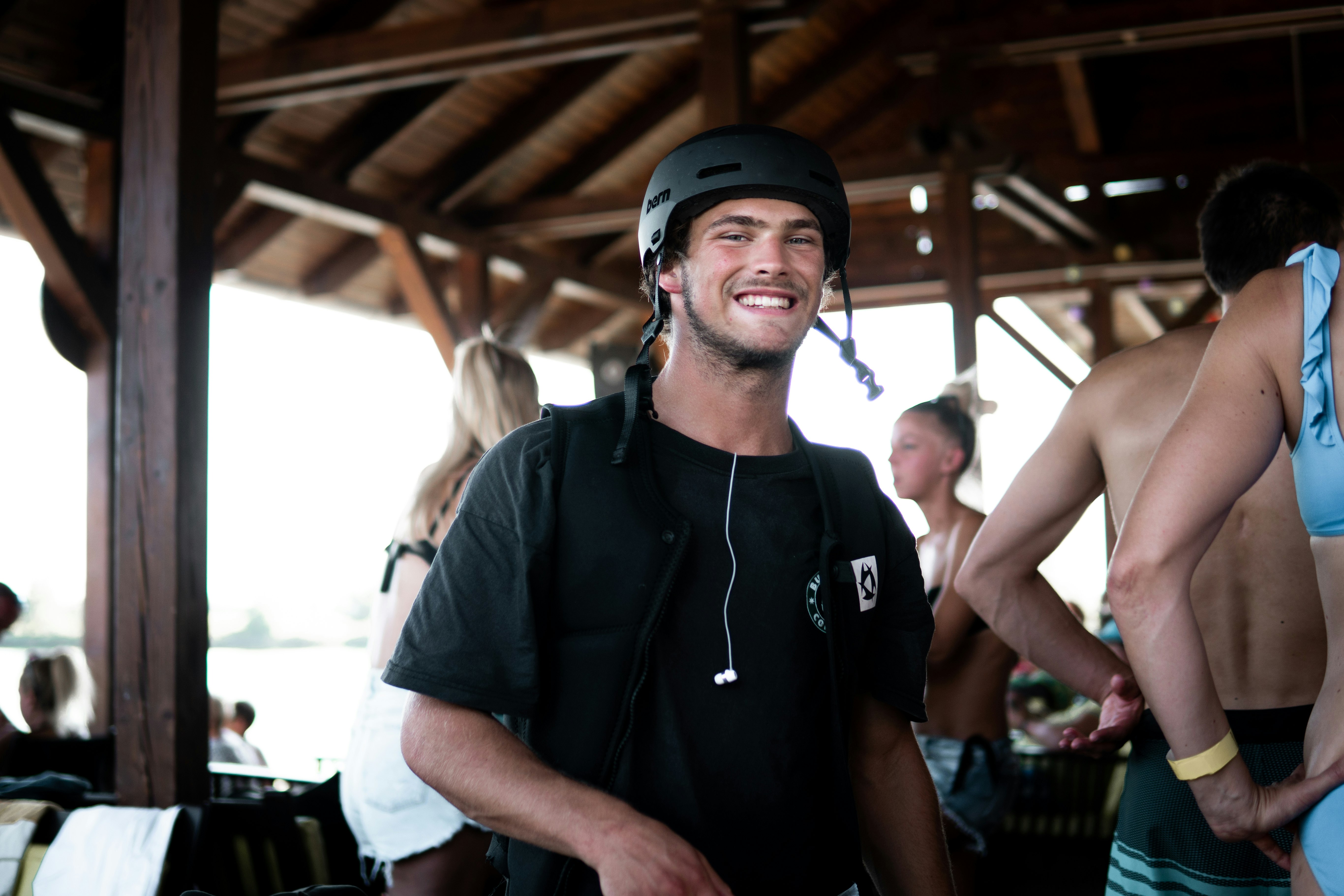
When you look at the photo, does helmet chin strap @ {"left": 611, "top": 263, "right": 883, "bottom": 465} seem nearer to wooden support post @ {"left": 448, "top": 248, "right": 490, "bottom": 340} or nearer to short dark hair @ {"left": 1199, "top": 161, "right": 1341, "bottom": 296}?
short dark hair @ {"left": 1199, "top": 161, "right": 1341, "bottom": 296}

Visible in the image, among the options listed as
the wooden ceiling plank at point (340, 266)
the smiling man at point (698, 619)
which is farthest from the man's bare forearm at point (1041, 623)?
the wooden ceiling plank at point (340, 266)

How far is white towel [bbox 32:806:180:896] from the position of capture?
2928mm

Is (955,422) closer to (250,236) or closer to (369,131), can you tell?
(369,131)

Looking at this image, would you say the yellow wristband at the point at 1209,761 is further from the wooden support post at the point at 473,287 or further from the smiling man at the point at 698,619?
the wooden support post at the point at 473,287

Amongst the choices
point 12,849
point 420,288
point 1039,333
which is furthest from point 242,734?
point 1039,333

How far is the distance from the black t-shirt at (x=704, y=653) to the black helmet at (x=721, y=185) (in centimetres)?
12

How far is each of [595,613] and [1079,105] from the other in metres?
9.23

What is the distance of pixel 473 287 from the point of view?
9.16 m

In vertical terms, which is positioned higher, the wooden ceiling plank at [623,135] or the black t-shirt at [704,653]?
the wooden ceiling plank at [623,135]

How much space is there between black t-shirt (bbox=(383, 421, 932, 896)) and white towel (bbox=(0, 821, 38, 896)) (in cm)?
234

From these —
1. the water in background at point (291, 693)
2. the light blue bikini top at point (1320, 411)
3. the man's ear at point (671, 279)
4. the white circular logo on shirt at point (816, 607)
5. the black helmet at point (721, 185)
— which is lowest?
the water in background at point (291, 693)

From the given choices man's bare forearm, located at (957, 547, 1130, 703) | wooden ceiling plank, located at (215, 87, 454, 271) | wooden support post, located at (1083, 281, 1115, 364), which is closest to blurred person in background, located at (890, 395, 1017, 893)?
man's bare forearm, located at (957, 547, 1130, 703)

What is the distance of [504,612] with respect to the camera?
132 cm

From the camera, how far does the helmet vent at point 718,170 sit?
1.51 metres
